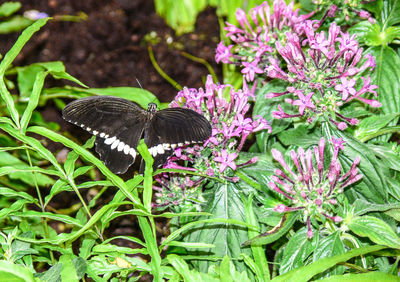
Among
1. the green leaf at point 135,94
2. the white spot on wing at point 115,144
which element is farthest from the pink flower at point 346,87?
the green leaf at point 135,94

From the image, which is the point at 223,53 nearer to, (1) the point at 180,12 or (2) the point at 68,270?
(2) the point at 68,270

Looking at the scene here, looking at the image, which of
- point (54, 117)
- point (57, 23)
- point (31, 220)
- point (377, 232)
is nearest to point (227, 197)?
point (377, 232)

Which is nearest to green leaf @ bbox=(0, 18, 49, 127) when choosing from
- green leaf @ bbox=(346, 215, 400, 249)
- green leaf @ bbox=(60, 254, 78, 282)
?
green leaf @ bbox=(60, 254, 78, 282)

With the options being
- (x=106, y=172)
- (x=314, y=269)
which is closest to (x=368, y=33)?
(x=314, y=269)

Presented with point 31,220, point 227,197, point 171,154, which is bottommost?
point 31,220

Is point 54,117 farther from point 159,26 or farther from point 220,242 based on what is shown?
point 220,242
